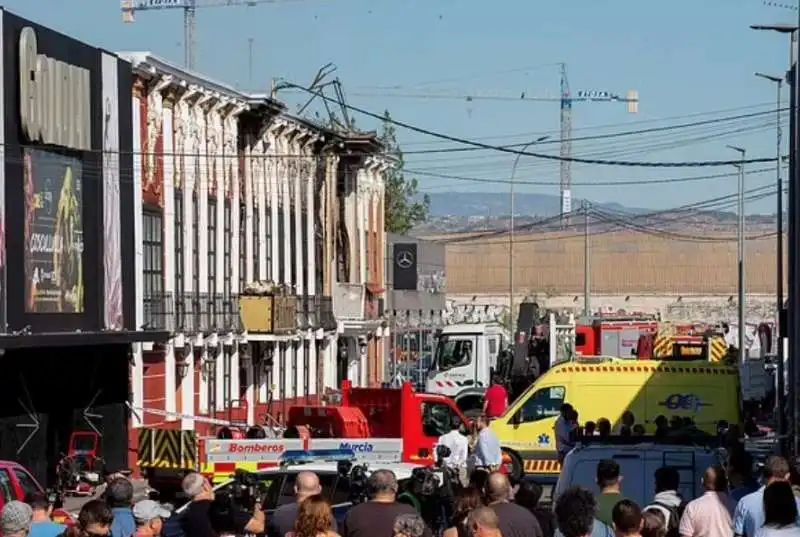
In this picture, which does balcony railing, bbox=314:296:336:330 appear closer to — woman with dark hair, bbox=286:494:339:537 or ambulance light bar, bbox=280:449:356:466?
ambulance light bar, bbox=280:449:356:466

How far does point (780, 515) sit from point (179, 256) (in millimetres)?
33189

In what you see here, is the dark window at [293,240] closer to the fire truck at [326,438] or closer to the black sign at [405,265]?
the black sign at [405,265]

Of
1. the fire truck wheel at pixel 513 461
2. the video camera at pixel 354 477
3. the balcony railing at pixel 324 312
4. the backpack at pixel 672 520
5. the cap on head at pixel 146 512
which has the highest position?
the balcony railing at pixel 324 312

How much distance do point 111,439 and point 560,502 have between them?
29619 millimetres

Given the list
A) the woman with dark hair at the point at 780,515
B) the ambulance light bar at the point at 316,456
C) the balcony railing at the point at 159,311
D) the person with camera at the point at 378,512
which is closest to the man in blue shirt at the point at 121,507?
the person with camera at the point at 378,512

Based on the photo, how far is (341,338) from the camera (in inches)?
2527

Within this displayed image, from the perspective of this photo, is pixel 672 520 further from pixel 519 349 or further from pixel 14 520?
pixel 519 349

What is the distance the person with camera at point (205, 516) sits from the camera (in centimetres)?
1308

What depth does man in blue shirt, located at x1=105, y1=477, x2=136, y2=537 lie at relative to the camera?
1380 centimetres

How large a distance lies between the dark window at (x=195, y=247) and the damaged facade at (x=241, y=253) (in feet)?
0.13

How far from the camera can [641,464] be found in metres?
17.8

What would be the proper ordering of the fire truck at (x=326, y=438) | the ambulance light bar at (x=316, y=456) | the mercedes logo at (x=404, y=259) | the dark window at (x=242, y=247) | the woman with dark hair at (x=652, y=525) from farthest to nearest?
the mercedes logo at (x=404, y=259) < the dark window at (x=242, y=247) < the fire truck at (x=326, y=438) < the ambulance light bar at (x=316, y=456) < the woman with dark hair at (x=652, y=525)

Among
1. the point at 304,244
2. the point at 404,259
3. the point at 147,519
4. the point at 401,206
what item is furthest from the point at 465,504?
the point at 401,206

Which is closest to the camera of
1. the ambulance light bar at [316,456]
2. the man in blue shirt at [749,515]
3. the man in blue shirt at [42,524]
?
the man in blue shirt at [42,524]
